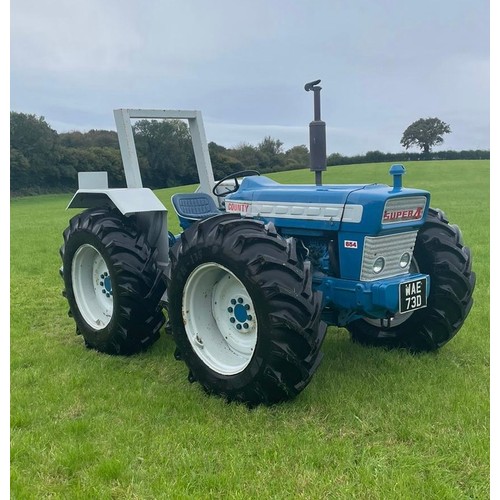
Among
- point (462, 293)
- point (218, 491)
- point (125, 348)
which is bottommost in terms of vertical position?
point (218, 491)

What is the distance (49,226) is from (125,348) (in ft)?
49.6

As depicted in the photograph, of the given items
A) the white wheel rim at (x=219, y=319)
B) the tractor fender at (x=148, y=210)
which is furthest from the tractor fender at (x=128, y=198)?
the white wheel rim at (x=219, y=319)

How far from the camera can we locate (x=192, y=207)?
5.57m

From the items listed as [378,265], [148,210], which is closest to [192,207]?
[148,210]

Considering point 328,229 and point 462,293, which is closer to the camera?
point 328,229

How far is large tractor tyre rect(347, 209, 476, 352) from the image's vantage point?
4586 mm

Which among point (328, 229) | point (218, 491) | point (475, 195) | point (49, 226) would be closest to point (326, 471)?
point (218, 491)

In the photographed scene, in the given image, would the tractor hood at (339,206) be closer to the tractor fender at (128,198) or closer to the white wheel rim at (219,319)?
the white wheel rim at (219,319)

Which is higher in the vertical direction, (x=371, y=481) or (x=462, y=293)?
(x=462, y=293)

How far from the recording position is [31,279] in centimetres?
895

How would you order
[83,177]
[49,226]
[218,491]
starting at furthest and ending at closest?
[49,226] < [83,177] < [218,491]

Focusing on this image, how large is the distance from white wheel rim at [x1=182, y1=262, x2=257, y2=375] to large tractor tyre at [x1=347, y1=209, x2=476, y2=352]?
1.52m

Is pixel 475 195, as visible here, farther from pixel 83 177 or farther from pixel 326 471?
pixel 326 471

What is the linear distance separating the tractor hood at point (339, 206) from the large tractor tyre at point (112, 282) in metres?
1.01
